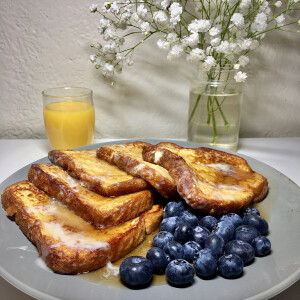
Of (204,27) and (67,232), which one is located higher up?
(204,27)

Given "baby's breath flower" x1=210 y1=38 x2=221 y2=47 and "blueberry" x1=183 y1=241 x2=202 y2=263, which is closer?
"blueberry" x1=183 y1=241 x2=202 y2=263

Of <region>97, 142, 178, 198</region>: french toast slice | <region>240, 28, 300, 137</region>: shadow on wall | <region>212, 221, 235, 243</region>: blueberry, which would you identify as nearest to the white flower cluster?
<region>240, 28, 300, 137</region>: shadow on wall

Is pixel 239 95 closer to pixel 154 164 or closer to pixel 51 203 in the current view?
pixel 154 164

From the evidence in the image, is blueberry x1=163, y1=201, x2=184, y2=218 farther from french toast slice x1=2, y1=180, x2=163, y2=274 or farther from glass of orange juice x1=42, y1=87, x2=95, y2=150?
glass of orange juice x1=42, y1=87, x2=95, y2=150

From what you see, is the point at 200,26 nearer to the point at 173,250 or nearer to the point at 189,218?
the point at 189,218

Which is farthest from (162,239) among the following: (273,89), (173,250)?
(273,89)

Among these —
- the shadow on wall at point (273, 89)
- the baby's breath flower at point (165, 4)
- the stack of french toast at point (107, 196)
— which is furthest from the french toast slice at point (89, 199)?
the shadow on wall at point (273, 89)

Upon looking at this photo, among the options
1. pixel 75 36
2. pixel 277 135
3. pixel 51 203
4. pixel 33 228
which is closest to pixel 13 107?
pixel 75 36
